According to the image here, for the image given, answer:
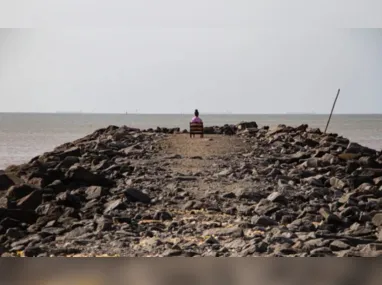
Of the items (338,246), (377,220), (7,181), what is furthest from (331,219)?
(7,181)

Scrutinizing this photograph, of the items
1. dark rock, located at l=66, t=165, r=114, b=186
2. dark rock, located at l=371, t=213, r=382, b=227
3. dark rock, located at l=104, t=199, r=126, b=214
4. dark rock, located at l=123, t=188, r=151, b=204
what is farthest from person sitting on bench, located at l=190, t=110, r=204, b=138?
dark rock, located at l=371, t=213, r=382, b=227

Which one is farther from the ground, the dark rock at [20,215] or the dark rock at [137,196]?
the dark rock at [137,196]

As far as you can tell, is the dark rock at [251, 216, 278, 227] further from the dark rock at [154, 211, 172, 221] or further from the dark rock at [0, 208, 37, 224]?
the dark rock at [0, 208, 37, 224]

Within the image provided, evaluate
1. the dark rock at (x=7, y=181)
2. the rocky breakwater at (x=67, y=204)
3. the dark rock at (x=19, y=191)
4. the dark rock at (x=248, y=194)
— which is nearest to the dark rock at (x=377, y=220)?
the dark rock at (x=248, y=194)

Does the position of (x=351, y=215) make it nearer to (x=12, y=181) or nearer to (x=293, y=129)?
(x=12, y=181)

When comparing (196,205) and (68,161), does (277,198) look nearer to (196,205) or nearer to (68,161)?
(196,205)

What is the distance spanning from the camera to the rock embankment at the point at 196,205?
5.50 metres

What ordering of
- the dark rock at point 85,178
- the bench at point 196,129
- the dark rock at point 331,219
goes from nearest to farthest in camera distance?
the dark rock at point 331,219, the dark rock at point 85,178, the bench at point 196,129

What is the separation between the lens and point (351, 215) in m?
6.90

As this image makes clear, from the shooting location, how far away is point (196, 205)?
7.12 meters

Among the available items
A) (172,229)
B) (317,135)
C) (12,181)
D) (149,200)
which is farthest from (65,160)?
(317,135)

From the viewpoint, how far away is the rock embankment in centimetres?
550

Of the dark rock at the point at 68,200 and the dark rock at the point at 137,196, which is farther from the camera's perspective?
the dark rock at the point at 137,196

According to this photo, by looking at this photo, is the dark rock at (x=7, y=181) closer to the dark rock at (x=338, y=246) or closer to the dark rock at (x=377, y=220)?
the dark rock at (x=377, y=220)
